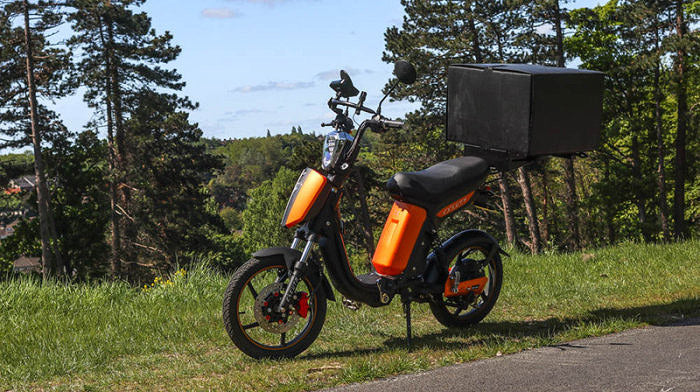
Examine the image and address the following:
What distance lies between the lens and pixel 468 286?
566 cm

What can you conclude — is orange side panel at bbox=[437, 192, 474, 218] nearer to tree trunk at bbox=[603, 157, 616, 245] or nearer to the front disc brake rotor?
the front disc brake rotor

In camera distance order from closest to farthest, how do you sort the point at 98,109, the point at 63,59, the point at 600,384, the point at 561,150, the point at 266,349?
the point at 600,384
the point at 266,349
the point at 561,150
the point at 63,59
the point at 98,109

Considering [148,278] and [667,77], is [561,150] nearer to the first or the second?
[667,77]

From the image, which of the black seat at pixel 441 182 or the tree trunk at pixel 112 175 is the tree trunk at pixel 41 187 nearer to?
the tree trunk at pixel 112 175

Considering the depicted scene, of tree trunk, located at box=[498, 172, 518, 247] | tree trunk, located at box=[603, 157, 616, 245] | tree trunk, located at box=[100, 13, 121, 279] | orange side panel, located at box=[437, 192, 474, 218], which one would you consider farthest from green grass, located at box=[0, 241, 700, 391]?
tree trunk, located at box=[603, 157, 616, 245]

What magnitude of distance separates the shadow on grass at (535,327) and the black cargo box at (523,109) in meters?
1.34

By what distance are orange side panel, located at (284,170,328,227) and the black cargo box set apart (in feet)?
5.16

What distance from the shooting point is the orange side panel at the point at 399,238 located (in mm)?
5266

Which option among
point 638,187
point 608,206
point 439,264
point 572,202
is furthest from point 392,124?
point 608,206

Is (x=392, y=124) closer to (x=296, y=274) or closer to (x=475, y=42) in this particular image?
(x=296, y=274)

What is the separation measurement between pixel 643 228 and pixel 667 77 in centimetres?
724

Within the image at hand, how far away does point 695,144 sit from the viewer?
31.7 meters

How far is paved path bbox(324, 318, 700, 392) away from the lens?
13.1 ft

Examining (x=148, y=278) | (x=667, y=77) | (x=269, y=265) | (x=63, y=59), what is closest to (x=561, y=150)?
(x=269, y=265)
